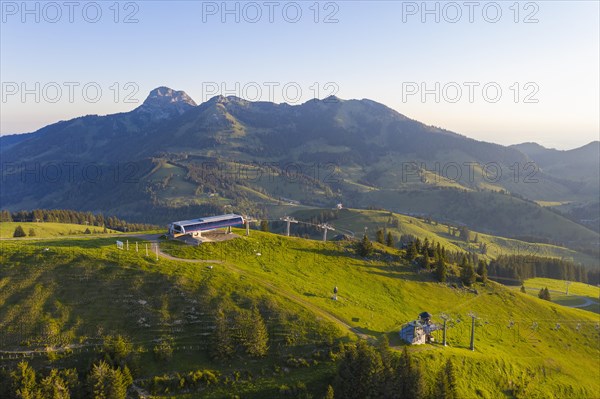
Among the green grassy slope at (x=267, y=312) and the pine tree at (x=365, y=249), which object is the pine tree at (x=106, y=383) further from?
the pine tree at (x=365, y=249)

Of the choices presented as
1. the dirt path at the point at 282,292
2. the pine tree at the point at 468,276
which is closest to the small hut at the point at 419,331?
the dirt path at the point at 282,292

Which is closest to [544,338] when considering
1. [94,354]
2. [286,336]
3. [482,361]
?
[482,361]

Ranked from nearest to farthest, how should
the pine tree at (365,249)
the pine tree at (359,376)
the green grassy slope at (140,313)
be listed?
the pine tree at (359,376), the green grassy slope at (140,313), the pine tree at (365,249)

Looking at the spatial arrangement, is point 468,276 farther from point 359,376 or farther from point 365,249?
point 359,376

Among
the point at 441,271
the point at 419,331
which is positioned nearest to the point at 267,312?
the point at 419,331

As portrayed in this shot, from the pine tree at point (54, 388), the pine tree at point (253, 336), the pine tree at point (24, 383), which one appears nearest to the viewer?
the pine tree at point (24, 383)

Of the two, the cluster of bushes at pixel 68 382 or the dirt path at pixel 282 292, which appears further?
the dirt path at pixel 282 292

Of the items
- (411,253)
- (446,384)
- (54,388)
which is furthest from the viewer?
(411,253)

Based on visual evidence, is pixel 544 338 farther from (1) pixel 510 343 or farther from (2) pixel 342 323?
(2) pixel 342 323

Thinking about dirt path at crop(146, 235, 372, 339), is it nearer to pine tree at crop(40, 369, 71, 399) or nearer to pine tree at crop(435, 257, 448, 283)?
pine tree at crop(40, 369, 71, 399)

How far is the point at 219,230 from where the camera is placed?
111 meters

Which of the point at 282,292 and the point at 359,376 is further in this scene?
the point at 282,292

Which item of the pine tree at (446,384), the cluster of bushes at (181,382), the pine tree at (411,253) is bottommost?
the pine tree at (446,384)

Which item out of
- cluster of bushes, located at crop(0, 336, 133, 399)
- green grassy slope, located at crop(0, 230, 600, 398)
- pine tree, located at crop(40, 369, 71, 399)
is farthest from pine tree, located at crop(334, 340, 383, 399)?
pine tree, located at crop(40, 369, 71, 399)
